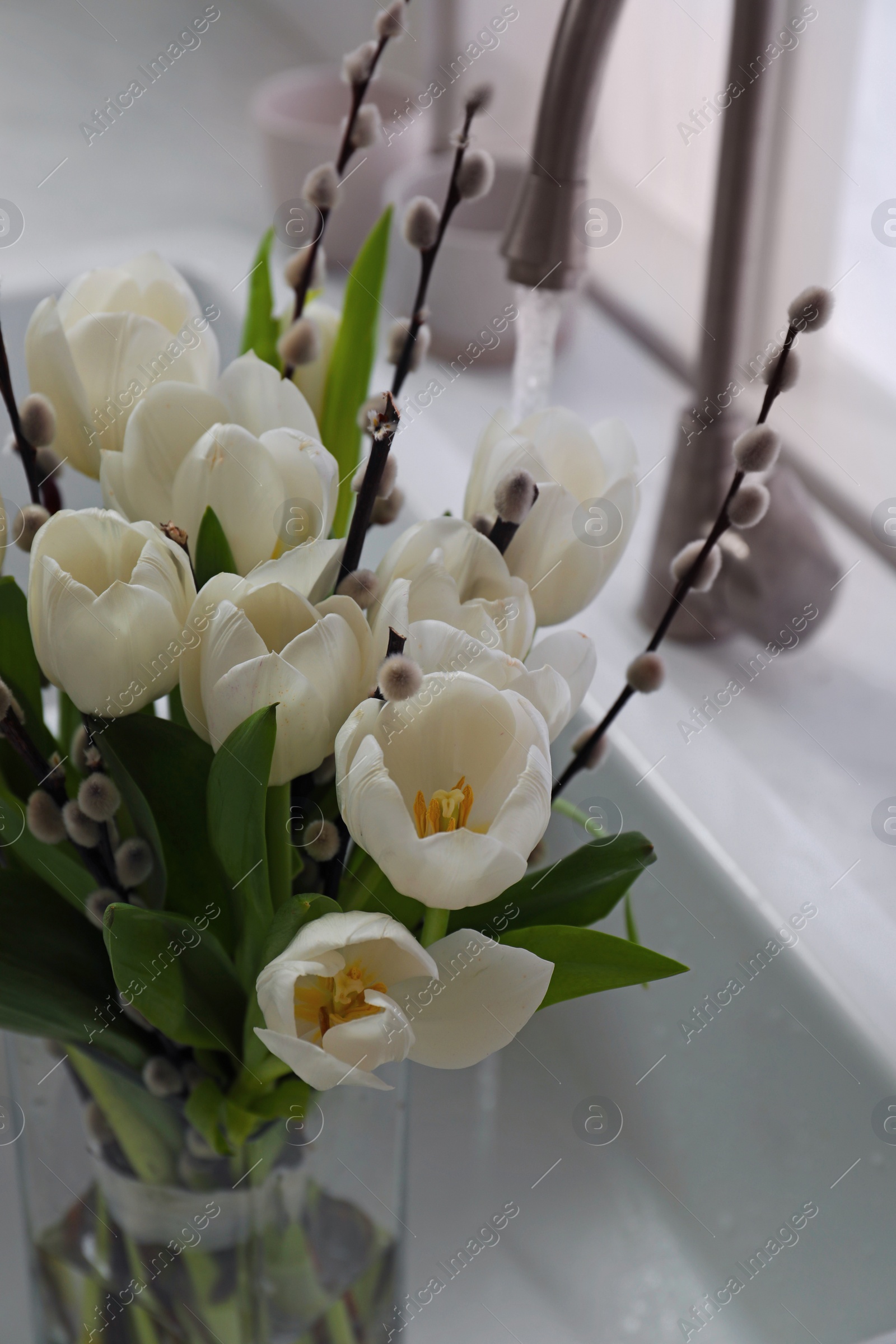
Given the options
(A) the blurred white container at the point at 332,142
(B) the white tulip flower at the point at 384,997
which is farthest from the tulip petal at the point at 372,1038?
(A) the blurred white container at the point at 332,142

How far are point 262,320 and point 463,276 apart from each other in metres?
0.38

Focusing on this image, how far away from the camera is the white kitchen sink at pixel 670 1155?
0.44 m

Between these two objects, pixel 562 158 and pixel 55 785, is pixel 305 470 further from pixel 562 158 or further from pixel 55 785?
pixel 562 158

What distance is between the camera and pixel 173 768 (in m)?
0.30

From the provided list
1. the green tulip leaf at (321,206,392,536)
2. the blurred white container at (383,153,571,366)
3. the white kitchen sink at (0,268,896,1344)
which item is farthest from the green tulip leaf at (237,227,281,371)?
the blurred white container at (383,153,571,366)

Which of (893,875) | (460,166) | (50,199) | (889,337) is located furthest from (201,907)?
(50,199)

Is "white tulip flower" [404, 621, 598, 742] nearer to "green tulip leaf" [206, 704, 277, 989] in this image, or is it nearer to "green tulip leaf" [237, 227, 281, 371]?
"green tulip leaf" [206, 704, 277, 989]

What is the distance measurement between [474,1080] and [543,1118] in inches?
1.2

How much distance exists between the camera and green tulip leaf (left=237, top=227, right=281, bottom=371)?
1.22 ft

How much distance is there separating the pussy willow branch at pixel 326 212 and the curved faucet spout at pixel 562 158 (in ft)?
0.30

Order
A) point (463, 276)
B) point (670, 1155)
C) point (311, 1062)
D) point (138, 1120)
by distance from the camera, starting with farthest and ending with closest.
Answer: point (463, 276)
point (670, 1155)
point (138, 1120)
point (311, 1062)

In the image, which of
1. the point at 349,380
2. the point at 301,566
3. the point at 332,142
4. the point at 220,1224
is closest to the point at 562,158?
the point at 349,380

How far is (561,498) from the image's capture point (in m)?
0.29

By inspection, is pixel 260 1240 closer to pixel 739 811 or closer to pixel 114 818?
pixel 114 818
